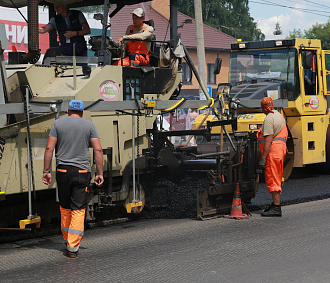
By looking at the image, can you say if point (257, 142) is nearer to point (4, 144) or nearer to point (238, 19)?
point (4, 144)

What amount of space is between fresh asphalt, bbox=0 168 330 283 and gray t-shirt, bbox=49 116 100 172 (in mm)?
1009

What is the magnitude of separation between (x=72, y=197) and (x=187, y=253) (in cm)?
137

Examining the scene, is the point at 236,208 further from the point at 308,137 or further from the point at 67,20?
the point at 308,137

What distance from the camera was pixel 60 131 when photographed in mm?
6008

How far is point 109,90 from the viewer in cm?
736

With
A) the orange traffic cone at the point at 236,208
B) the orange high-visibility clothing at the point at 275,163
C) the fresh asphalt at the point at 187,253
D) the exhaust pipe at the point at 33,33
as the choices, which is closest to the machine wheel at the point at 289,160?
the orange high-visibility clothing at the point at 275,163

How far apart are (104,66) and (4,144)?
1.77 m

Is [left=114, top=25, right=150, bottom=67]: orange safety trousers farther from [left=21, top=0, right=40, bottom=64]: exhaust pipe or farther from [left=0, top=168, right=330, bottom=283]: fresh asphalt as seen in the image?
[left=0, top=168, right=330, bottom=283]: fresh asphalt

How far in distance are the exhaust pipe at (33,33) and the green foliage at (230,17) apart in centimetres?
4628

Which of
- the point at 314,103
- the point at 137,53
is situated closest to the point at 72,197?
the point at 137,53

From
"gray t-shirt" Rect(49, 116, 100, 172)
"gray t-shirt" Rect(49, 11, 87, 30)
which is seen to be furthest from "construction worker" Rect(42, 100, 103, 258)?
"gray t-shirt" Rect(49, 11, 87, 30)

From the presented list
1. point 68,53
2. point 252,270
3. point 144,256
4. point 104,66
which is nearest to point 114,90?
point 104,66

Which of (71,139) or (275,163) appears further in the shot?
(275,163)

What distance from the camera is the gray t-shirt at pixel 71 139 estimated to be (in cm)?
601
